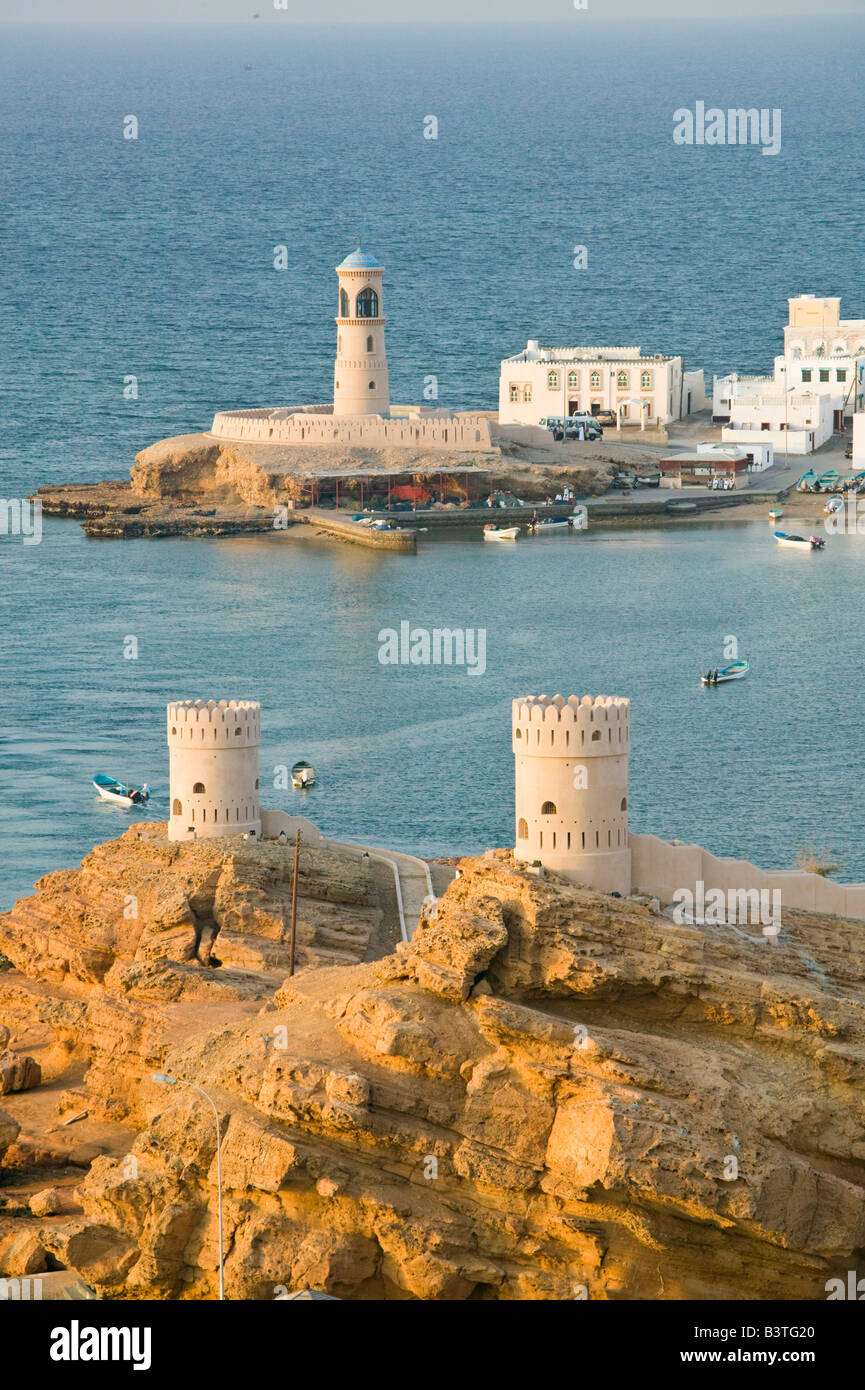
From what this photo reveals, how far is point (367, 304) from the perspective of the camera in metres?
107

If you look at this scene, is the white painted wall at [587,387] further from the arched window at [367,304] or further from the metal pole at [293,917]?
the metal pole at [293,917]

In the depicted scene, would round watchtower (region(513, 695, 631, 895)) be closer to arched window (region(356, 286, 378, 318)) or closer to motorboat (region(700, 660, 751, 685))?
motorboat (region(700, 660, 751, 685))

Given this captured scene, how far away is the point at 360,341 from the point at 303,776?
143ft

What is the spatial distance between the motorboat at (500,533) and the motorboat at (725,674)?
22.8 metres

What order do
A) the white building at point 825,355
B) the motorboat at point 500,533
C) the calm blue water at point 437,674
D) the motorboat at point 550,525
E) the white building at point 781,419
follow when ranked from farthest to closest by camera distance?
the white building at point 825,355 < the white building at point 781,419 < the motorboat at point 550,525 < the motorboat at point 500,533 < the calm blue water at point 437,674

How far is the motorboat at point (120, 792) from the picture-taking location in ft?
211

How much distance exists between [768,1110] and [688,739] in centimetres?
3303

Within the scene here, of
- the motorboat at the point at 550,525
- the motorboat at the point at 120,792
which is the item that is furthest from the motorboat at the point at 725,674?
the motorboat at the point at 550,525

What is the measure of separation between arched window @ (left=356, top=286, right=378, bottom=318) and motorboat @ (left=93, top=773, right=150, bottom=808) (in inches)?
1717

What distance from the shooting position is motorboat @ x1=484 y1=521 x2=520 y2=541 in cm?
10075

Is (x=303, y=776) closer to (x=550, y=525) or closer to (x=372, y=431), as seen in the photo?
(x=550, y=525)

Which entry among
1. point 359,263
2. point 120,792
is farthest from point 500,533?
point 120,792

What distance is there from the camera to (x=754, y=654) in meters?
Answer: 81.6

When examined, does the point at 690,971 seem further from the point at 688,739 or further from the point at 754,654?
the point at 754,654
